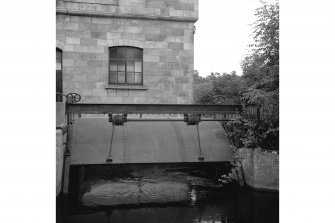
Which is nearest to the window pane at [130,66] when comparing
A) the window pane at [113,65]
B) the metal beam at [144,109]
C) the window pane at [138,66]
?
the window pane at [138,66]

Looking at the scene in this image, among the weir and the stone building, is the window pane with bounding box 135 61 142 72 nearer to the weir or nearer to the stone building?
the stone building

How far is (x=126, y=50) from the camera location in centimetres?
1214

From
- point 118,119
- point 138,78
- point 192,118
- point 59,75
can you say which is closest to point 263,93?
point 192,118

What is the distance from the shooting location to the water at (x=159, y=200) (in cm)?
655

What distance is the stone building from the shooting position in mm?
11586

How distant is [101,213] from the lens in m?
6.68

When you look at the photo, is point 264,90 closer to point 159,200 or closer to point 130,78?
point 159,200

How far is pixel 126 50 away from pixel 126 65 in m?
0.55

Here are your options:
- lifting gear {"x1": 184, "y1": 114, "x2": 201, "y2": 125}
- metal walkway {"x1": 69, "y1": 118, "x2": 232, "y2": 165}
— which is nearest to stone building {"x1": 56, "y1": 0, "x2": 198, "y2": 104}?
metal walkway {"x1": 69, "y1": 118, "x2": 232, "y2": 165}
